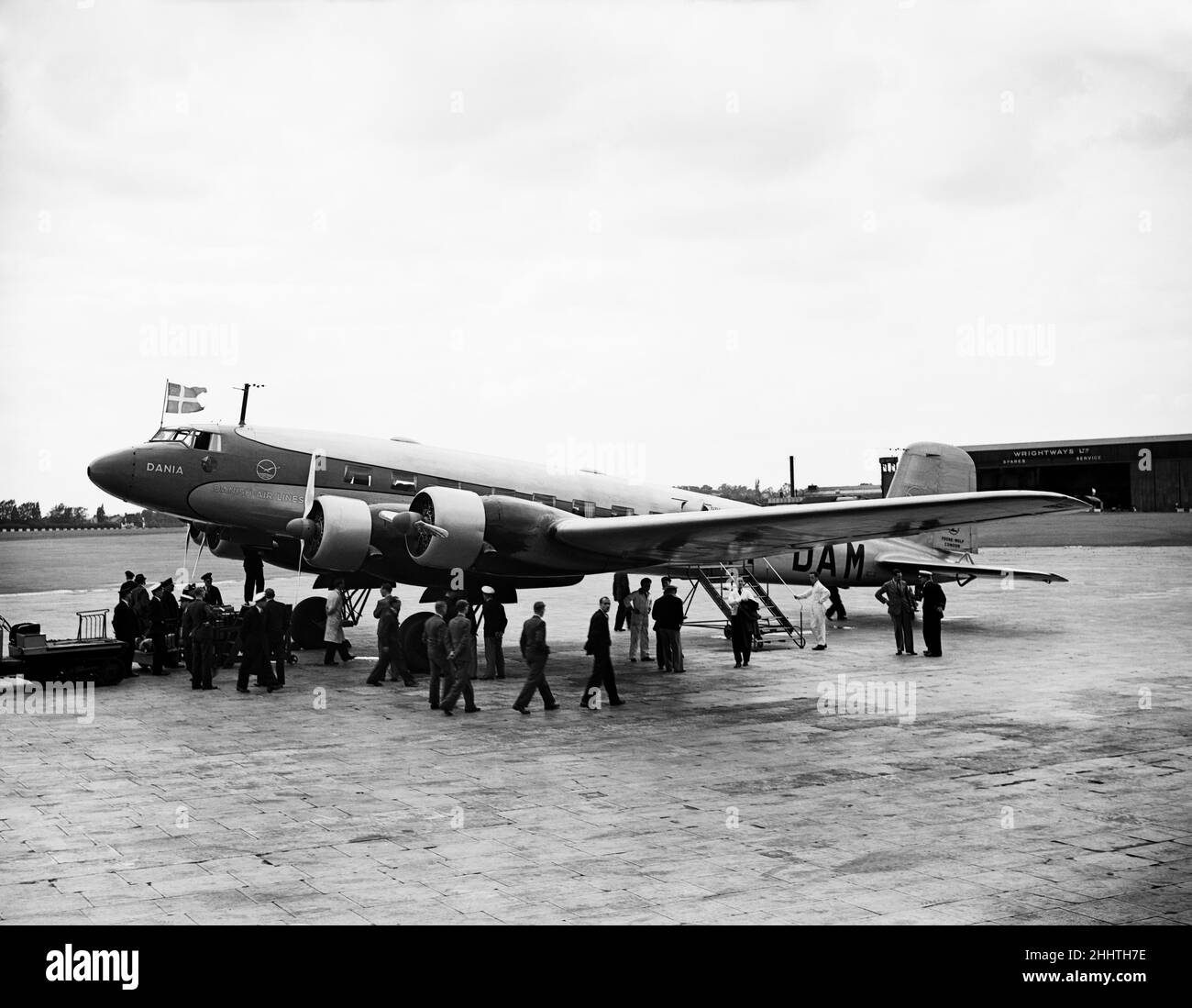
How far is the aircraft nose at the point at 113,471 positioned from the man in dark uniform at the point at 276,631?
14.1 feet

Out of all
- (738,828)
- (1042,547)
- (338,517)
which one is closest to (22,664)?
(338,517)

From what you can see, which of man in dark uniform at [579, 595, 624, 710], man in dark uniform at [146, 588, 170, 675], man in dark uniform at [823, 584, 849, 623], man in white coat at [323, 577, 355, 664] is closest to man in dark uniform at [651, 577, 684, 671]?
man in dark uniform at [579, 595, 624, 710]

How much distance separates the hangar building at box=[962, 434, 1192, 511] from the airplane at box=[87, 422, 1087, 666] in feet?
215

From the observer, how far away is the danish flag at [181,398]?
817 inches

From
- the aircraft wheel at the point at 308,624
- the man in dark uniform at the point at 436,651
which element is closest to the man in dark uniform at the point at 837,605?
the aircraft wheel at the point at 308,624

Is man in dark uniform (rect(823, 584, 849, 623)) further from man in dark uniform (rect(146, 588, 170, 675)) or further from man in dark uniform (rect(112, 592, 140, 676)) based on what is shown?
man in dark uniform (rect(112, 592, 140, 676))

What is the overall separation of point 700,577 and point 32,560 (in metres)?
51.5

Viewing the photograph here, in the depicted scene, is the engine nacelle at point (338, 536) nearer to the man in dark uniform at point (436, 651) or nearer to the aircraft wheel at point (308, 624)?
Result: the man in dark uniform at point (436, 651)

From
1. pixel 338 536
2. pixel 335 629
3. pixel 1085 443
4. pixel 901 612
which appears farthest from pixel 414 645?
pixel 1085 443

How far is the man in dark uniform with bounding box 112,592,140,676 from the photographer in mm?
18281

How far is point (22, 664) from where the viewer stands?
675 inches

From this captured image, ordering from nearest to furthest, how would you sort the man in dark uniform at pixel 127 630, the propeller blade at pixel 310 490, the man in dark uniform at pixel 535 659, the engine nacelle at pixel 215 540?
the man in dark uniform at pixel 535 659
the man in dark uniform at pixel 127 630
the propeller blade at pixel 310 490
the engine nacelle at pixel 215 540
